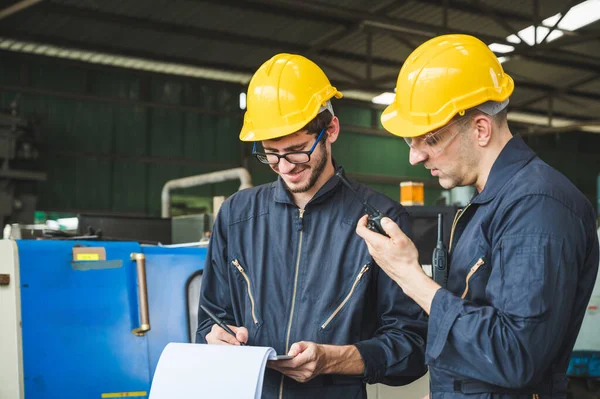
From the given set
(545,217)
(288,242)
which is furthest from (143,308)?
(545,217)

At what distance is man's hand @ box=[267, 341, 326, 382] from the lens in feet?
5.43

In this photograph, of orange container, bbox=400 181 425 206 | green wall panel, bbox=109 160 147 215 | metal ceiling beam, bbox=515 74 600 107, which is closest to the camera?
orange container, bbox=400 181 425 206

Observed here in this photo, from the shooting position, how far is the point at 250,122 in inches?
78.9

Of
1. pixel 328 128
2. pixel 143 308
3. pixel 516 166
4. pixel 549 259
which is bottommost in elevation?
pixel 143 308

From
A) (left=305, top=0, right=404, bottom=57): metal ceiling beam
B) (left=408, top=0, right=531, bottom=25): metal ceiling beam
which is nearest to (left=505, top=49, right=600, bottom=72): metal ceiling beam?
(left=408, top=0, right=531, bottom=25): metal ceiling beam

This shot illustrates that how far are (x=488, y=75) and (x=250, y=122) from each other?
2.38ft

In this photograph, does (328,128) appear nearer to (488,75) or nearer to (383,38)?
(488,75)

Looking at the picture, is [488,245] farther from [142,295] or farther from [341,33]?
[341,33]

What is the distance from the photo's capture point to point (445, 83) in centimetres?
152

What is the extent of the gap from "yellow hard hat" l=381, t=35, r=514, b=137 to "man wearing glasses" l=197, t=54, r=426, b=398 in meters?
0.39

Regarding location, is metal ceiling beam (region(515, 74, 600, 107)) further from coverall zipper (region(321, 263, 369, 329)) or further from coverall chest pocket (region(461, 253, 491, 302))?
coverall chest pocket (region(461, 253, 491, 302))

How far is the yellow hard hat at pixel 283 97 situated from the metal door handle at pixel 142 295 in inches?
55.4

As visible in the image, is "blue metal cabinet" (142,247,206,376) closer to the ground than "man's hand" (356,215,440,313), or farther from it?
closer to the ground

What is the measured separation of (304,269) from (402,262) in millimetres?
447
